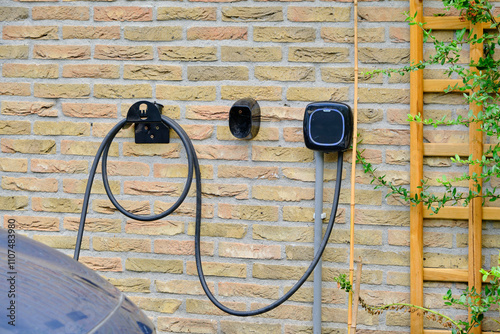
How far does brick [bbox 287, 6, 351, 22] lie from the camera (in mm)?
1896

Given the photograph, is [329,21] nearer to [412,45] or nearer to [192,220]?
[412,45]

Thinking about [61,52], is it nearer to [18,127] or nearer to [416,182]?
[18,127]

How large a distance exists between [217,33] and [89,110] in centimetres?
59

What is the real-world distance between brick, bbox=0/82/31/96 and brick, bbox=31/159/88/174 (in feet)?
0.89

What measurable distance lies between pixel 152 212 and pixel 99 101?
482mm

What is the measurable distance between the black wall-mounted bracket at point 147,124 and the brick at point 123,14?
0.34 m

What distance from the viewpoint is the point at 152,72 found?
201cm

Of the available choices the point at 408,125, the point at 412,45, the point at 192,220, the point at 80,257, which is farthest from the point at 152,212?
the point at 412,45

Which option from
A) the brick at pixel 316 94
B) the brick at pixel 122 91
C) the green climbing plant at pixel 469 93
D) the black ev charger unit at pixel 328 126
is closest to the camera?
the green climbing plant at pixel 469 93

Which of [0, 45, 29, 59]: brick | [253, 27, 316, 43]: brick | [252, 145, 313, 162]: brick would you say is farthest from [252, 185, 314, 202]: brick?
[0, 45, 29, 59]: brick

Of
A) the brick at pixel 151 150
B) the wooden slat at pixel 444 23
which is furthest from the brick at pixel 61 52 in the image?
the wooden slat at pixel 444 23

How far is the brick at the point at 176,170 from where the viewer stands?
1.99 meters

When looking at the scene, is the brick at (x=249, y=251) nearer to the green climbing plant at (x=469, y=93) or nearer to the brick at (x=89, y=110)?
the green climbing plant at (x=469, y=93)

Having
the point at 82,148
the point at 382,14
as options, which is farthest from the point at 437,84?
the point at 82,148
